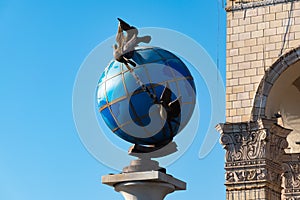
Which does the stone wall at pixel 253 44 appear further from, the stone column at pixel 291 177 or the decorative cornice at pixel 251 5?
the stone column at pixel 291 177

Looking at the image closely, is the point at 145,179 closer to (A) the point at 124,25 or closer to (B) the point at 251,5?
(A) the point at 124,25

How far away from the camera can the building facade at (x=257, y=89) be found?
14289mm

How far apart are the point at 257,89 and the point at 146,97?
19.9 ft

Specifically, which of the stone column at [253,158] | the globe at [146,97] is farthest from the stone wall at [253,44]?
the globe at [146,97]

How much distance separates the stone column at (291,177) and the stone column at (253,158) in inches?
Answer: 37.9

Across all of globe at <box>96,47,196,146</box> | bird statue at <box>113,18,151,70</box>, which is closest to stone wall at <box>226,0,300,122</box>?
globe at <box>96,47,196,146</box>

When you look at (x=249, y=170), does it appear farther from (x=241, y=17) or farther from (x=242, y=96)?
(x=241, y=17)

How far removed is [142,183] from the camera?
28.7ft

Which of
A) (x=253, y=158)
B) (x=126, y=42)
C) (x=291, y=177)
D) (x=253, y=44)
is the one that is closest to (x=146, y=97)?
(x=126, y=42)

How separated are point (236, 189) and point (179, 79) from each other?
5813mm

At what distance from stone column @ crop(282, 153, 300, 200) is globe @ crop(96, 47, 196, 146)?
22.6 feet

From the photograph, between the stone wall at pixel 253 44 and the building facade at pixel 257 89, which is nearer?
the building facade at pixel 257 89

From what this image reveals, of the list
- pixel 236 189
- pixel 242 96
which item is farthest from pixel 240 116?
pixel 236 189

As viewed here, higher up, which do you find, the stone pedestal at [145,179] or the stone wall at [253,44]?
the stone wall at [253,44]
